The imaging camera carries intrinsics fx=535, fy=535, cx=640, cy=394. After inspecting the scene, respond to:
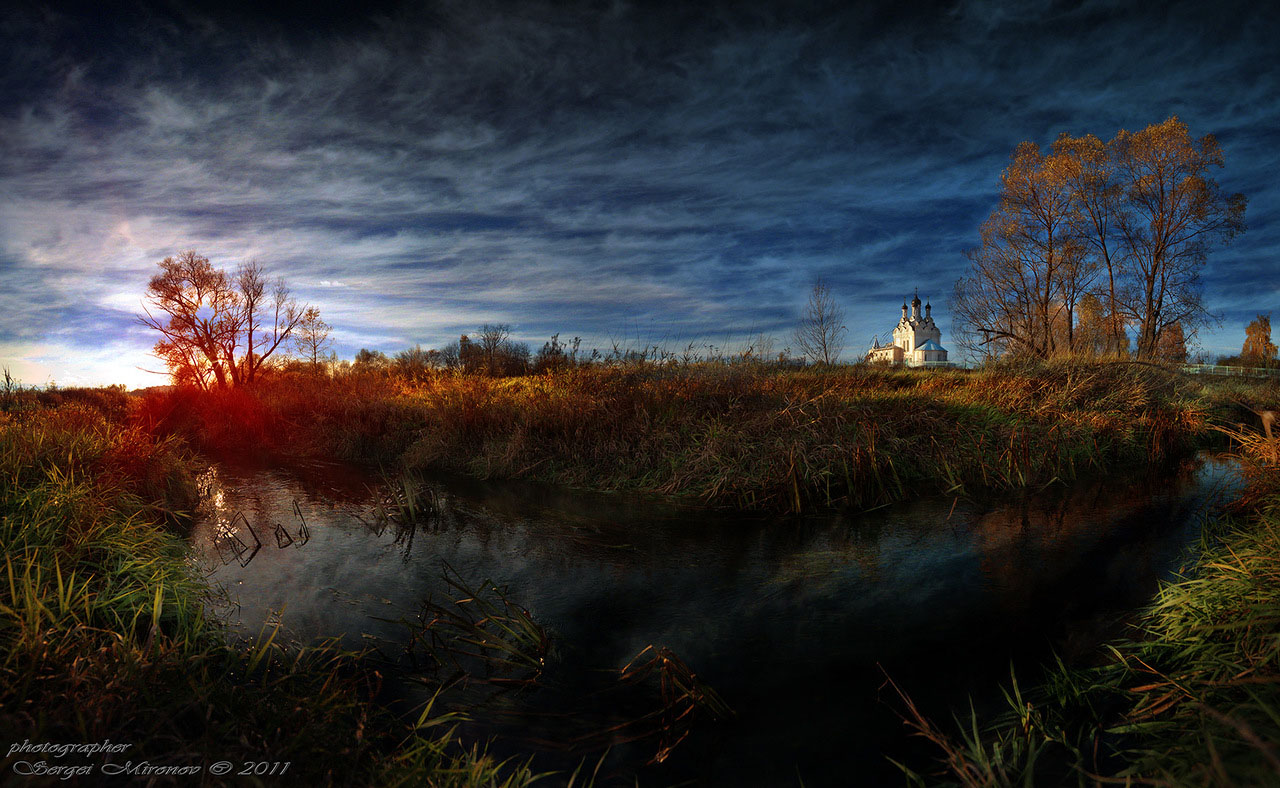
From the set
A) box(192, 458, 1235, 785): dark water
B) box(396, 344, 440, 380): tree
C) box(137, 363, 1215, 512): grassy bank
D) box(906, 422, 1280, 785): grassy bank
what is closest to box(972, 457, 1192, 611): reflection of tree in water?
box(192, 458, 1235, 785): dark water

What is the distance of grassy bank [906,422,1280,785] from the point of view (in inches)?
90.2

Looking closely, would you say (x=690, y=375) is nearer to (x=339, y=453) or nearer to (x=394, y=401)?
(x=394, y=401)

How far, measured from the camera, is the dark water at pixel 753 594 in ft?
11.5

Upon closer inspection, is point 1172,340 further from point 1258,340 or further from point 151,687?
point 1258,340

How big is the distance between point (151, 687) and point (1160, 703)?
209 inches

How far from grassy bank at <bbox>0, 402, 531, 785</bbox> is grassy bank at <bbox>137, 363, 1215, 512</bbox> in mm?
6499

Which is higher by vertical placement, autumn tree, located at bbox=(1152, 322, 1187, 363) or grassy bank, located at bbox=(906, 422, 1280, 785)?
autumn tree, located at bbox=(1152, 322, 1187, 363)

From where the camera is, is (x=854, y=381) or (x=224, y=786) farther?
(x=854, y=381)

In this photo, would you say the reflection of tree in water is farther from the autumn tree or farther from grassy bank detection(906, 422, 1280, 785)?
the autumn tree

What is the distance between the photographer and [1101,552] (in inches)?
259

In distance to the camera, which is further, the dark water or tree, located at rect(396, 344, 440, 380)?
tree, located at rect(396, 344, 440, 380)

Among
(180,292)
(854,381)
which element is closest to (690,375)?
(854,381)

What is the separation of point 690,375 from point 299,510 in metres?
8.09

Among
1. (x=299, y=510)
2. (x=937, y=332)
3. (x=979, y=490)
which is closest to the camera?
(x=299, y=510)
